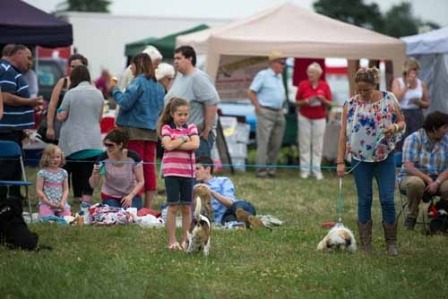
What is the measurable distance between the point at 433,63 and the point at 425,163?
6196 mm

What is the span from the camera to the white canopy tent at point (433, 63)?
15461mm

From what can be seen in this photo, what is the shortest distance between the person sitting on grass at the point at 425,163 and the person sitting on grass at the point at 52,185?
11.5 feet

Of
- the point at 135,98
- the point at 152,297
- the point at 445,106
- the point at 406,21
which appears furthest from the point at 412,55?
the point at 406,21

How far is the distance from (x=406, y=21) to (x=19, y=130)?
43.2 m

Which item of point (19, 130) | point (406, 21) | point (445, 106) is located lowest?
point (406, 21)

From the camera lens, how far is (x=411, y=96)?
1459 centimetres

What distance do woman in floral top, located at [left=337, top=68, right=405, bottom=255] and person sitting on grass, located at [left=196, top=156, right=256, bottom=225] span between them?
2014 mm

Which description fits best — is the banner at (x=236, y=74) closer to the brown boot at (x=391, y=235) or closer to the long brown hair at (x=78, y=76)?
the long brown hair at (x=78, y=76)

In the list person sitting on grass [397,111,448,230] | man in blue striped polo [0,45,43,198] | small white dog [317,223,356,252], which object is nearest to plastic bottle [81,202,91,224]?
man in blue striped polo [0,45,43,198]

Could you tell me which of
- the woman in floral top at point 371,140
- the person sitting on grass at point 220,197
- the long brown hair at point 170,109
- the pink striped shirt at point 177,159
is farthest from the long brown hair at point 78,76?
the woman in floral top at point 371,140

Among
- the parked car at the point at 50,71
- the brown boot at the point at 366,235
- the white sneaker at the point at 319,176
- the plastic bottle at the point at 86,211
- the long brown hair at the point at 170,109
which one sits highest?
the long brown hair at the point at 170,109

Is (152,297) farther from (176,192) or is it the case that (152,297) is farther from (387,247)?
(387,247)

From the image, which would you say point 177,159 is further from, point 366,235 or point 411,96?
point 411,96

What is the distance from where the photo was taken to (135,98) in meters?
10.9
